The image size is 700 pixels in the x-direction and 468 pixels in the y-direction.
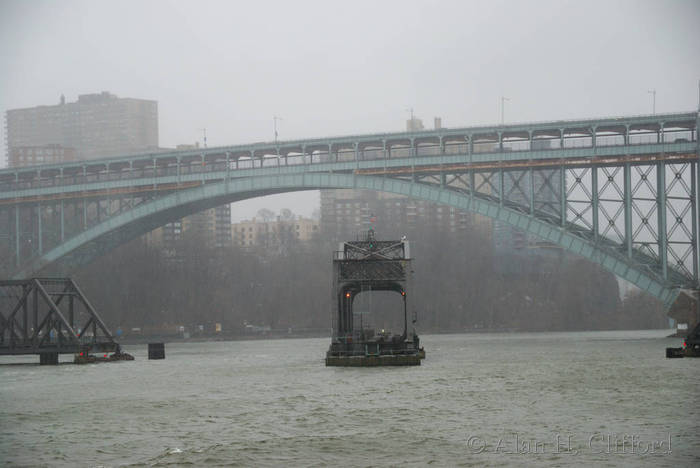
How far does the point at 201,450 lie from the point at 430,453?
5.36m

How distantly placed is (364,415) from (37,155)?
473 feet

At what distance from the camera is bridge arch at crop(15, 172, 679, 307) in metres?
67.9

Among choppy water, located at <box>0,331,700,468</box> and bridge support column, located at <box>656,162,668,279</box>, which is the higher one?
bridge support column, located at <box>656,162,668,279</box>

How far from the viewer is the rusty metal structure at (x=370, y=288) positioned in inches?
1986

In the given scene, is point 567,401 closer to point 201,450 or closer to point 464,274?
point 201,450

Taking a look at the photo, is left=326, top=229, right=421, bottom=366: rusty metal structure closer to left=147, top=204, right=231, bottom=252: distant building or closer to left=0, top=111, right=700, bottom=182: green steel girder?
left=0, top=111, right=700, bottom=182: green steel girder

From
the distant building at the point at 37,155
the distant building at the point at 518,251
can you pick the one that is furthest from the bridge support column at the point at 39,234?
the distant building at the point at 37,155

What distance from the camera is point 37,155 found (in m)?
167

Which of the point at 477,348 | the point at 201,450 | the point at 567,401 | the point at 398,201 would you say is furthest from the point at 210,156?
the point at 201,450

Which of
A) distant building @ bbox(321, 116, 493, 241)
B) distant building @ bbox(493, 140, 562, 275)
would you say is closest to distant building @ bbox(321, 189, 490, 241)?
distant building @ bbox(321, 116, 493, 241)

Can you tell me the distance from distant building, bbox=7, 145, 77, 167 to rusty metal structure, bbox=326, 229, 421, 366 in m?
98.3

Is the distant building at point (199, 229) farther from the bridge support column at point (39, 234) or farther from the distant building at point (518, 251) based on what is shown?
the distant building at point (518, 251)

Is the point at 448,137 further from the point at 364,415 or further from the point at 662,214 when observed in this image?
the point at 364,415

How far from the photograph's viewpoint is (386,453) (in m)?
25.0
